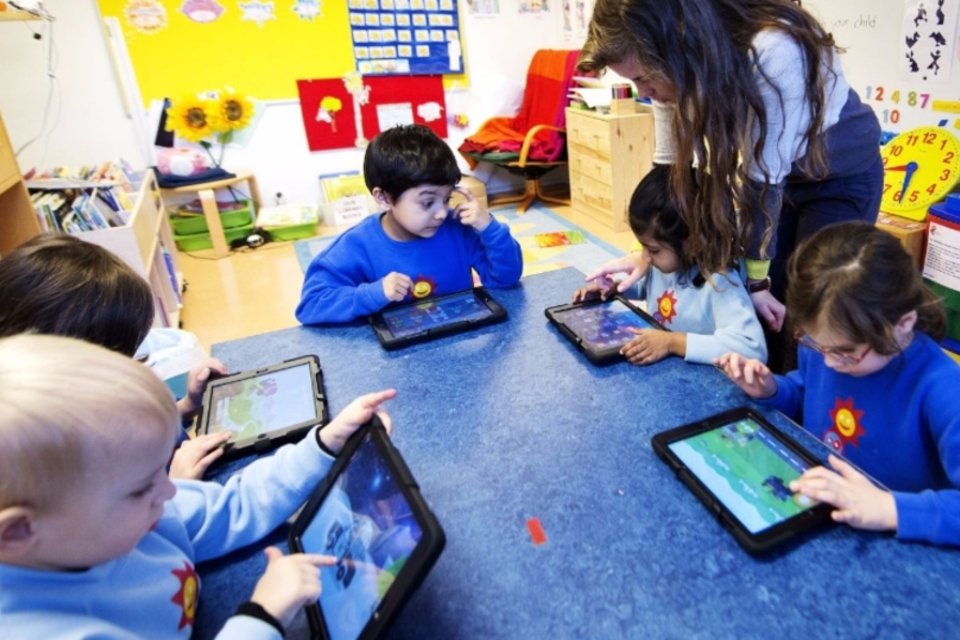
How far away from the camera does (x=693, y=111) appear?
103 centimetres

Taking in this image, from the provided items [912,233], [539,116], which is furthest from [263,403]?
[539,116]

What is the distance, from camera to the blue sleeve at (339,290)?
4.12 ft

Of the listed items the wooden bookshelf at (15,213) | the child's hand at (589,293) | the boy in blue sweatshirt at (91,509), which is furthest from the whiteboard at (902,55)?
the wooden bookshelf at (15,213)

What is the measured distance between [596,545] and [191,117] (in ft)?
13.4

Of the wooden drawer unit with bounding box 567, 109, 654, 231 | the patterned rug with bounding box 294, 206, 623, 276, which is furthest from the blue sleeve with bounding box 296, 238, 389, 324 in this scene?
the wooden drawer unit with bounding box 567, 109, 654, 231

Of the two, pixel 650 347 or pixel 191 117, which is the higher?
pixel 191 117

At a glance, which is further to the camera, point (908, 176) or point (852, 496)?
point (908, 176)

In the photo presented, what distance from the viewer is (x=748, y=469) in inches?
27.3

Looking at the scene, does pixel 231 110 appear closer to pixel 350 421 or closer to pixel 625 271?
pixel 625 271

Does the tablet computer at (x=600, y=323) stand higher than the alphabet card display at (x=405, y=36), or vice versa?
the alphabet card display at (x=405, y=36)

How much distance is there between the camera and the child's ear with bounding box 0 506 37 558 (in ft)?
1.45

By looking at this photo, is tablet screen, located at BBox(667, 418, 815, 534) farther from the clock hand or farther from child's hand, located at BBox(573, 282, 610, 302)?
the clock hand

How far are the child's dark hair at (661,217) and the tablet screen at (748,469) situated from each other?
1.53 feet

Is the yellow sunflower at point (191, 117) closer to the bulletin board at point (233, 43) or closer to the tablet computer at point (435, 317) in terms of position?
the bulletin board at point (233, 43)
